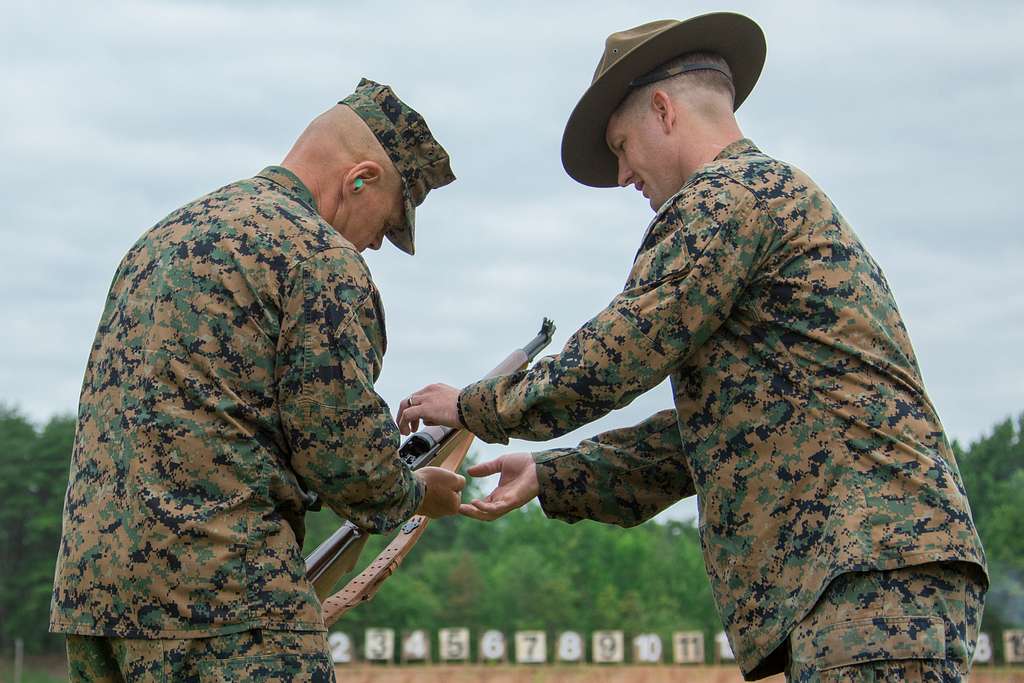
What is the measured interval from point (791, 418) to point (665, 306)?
58cm

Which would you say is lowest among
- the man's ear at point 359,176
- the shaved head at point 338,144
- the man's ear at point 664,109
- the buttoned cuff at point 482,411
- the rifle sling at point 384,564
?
the rifle sling at point 384,564

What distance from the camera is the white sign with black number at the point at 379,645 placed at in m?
60.3

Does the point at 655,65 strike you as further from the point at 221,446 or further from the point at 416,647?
the point at 416,647

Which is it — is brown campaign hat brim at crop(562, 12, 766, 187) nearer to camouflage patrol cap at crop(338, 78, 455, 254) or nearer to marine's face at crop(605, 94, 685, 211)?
marine's face at crop(605, 94, 685, 211)

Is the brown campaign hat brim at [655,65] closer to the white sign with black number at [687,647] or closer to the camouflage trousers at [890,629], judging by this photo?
the camouflage trousers at [890,629]

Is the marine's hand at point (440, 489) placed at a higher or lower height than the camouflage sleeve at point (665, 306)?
lower

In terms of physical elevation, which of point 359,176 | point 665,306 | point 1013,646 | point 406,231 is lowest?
point 1013,646

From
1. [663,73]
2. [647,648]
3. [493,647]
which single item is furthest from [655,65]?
[647,648]

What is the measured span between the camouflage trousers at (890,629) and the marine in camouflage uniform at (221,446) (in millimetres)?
1485

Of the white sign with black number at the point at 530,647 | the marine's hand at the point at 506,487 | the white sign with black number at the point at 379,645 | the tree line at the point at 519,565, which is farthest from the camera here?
the white sign with black number at the point at 530,647

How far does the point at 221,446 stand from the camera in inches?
160

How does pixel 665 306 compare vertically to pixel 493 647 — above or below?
above

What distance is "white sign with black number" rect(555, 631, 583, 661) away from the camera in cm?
6128

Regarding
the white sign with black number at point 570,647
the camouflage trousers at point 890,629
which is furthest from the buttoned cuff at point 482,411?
Result: the white sign with black number at point 570,647
